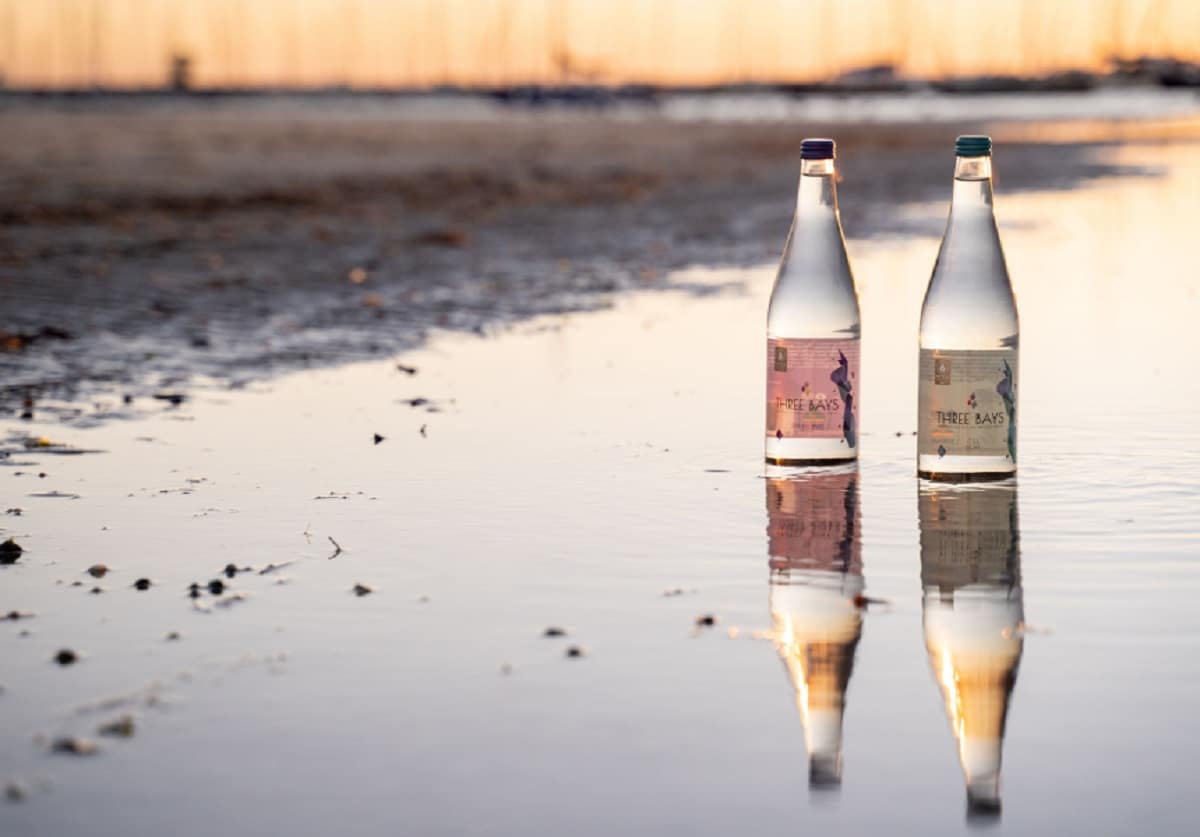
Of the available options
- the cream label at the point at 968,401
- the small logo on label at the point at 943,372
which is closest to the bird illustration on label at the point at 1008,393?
the cream label at the point at 968,401

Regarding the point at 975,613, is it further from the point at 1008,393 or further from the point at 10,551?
the point at 10,551

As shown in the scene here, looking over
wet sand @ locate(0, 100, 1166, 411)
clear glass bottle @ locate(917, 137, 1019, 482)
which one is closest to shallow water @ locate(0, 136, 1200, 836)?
clear glass bottle @ locate(917, 137, 1019, 482)

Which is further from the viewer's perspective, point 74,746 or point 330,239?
point 330,239

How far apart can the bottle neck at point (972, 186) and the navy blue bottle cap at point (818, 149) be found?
11.8 inches

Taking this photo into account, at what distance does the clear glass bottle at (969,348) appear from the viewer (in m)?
4.54

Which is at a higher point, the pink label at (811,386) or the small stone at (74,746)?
the pink label at (811,386)

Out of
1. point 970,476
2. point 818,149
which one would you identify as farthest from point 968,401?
point 818,149

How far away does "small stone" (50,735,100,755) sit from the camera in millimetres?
2730

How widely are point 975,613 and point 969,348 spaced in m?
Answer: 1.43

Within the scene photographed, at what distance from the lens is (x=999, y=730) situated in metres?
2.74

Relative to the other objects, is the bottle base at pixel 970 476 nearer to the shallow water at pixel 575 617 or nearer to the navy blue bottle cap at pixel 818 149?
the shallow water at pixel 575 617

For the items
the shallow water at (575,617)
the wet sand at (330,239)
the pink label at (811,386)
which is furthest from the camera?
the wet sand at (330,239)

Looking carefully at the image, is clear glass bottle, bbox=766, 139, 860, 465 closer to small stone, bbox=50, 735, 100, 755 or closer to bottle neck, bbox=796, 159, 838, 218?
bottle neck, bbox=796, 159, 838, 218

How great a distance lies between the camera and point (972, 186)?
4816mm
